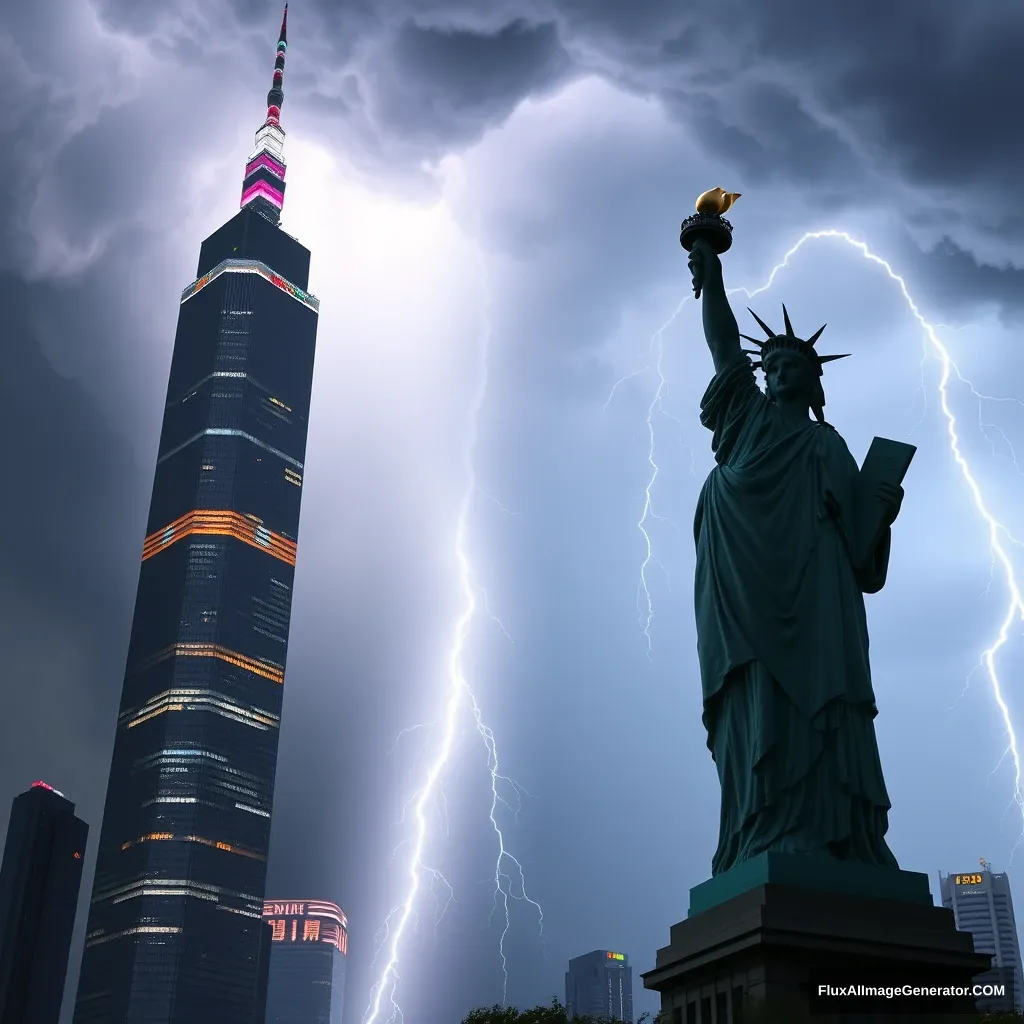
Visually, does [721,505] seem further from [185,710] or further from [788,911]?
[185,710]

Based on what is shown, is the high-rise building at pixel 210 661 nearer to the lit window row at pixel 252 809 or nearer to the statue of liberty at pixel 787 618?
the lit window row at pixel 252 809

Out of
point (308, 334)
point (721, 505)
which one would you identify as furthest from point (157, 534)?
point (721, 505)

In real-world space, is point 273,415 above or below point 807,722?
above

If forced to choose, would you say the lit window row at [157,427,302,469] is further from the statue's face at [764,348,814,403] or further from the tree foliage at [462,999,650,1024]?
the statue's face at [764,348,814,403]

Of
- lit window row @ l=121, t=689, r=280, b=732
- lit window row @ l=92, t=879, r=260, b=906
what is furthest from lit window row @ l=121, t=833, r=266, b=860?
lit window row @ l=121, t=689, r=280, b=732

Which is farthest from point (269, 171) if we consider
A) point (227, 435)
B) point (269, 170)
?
point (227, 435)
